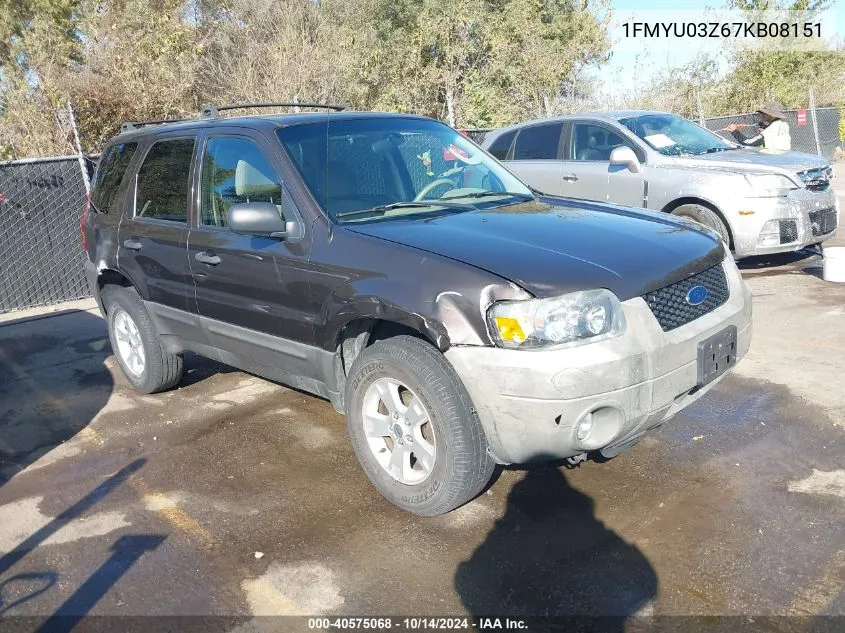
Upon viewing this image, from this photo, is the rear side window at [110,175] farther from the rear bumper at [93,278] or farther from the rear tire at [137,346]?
the rear tire at [137,346]

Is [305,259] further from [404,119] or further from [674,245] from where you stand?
[674,245]

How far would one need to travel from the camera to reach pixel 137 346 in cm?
561

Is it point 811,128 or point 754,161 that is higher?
point 811,128

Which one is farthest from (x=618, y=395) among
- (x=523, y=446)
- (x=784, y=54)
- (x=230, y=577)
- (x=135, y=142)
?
(x=784, y=54)

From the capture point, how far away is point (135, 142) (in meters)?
5.43

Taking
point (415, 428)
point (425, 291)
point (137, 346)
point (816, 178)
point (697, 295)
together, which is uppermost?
point (425, 291)

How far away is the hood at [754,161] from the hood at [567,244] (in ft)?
14.2

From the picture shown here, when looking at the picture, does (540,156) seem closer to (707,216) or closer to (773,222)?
(707,216)

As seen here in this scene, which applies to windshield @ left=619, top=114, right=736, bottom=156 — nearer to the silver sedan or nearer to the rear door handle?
the silver sedan

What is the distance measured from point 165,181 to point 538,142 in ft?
18.2

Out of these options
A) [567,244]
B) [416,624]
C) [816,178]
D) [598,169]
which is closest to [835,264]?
[816,178]

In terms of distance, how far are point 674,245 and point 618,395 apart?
3.08ft

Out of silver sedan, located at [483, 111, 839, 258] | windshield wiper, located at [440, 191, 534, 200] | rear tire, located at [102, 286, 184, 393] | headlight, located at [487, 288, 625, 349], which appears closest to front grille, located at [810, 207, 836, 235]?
silver sedan, located at [483, 111, 839, 258]

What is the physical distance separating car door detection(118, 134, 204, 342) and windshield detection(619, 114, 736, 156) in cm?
A: 556
